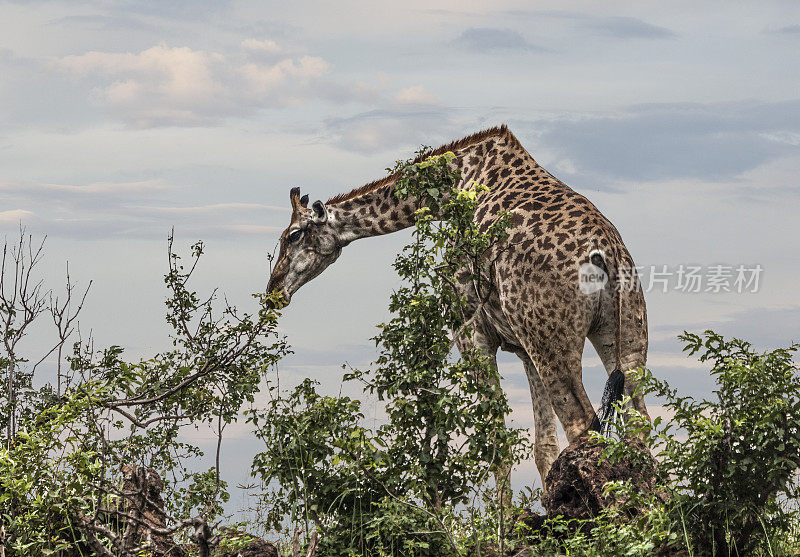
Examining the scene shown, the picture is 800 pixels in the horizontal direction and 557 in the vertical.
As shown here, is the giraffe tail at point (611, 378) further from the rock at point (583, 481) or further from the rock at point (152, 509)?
the rock at point (152, 509)

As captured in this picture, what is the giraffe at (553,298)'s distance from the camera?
8.65 metres

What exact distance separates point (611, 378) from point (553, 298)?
961 mm

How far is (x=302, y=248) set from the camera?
11414mm

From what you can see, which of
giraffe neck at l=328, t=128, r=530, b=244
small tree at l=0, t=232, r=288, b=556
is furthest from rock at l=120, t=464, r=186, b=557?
giraffe neck at l=328, t=128, r=530, b=244

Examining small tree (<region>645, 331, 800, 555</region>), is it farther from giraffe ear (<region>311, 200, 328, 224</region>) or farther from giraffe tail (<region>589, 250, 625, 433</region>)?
giraffe ear (<region>311, 200, 328, 224</region>)

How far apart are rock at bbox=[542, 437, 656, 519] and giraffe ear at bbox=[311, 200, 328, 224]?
492 centimetres

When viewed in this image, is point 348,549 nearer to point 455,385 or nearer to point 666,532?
point 455,385

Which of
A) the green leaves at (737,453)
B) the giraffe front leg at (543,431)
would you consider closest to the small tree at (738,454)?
the green leaves at (737,453)

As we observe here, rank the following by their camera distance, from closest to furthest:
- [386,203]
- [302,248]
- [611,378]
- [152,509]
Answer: [152,509] < [611,378] < [386,203] < [302,248]

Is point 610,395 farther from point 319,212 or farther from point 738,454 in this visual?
point 319,212

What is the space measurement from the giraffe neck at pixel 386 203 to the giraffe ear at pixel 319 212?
108 millimetres

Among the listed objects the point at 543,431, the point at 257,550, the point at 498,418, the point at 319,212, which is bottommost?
the point at 257,550

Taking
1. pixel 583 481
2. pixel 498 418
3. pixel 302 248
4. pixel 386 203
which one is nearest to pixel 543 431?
pixel 583 481

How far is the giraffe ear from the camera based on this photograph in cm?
1126
